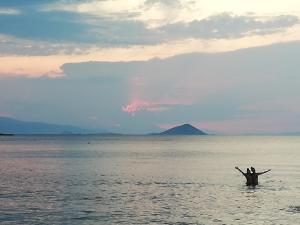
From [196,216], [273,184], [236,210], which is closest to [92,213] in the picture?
[196,216]

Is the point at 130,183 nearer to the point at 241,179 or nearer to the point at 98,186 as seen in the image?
the point at 98,186

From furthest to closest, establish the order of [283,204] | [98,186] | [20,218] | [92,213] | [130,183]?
[130,183]
[98,186]
[283,204]
[92,213]
[20,218]

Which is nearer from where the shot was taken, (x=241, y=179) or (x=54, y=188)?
(x=54, y=188)

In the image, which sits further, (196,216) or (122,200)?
(122,200)

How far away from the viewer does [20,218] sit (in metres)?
39.4

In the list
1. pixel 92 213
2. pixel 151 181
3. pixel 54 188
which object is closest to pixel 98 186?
pixel 54 188

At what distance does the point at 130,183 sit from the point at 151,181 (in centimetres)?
455

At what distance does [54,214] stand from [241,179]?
133 feet

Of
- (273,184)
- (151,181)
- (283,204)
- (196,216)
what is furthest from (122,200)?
(273,184)

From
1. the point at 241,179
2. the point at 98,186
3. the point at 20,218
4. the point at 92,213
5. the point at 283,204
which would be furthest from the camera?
the point at 241,179

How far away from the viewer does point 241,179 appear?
75.3m

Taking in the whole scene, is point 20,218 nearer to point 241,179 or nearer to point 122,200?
point 122,200

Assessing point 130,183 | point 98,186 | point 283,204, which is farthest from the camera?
point 130,183

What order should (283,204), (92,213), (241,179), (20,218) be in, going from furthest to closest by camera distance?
1. (241,179)
2. (283,204)
3. (92,213)
4. (20,218)
